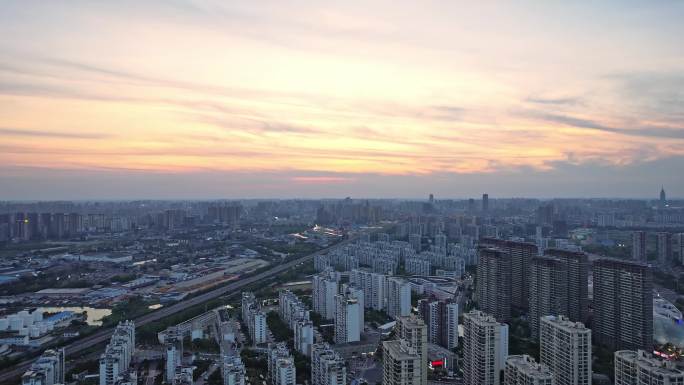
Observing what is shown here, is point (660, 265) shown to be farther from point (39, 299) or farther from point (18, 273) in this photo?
point (18, 273)

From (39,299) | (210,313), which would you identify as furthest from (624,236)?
(39,299)

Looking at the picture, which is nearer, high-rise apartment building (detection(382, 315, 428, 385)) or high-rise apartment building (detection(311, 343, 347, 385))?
high-rise apartment building (detection(382, 315, 428, 385))

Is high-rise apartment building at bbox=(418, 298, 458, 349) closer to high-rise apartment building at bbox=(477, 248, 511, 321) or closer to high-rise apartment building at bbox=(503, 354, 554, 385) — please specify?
high-rise apartment building at bbox=(477, 248, 511, 321)

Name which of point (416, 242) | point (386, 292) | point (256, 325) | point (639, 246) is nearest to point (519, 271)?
point (386, 292)

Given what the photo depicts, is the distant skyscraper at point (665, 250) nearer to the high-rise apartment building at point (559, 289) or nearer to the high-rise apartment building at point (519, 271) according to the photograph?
the high-rise apartment building at point (519, 271)

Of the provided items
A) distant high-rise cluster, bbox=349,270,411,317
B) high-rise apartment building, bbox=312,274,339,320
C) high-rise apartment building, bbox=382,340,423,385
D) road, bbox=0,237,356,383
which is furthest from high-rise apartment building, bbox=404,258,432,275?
high-rise apartment building, bbox=382,340,423,385

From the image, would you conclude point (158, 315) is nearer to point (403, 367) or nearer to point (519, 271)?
point (403, 367)
